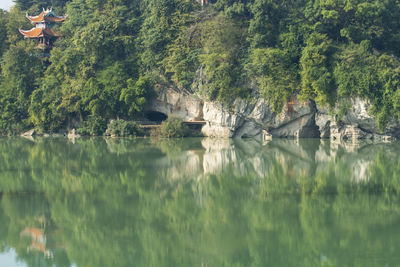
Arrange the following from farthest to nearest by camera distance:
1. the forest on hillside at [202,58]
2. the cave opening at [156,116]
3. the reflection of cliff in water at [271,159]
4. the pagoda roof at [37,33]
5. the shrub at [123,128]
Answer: the pagoda roof at [37,33] → the cave opening at [156,116] → the shrub at [123,128] → the forest on hillside at [202,58] → the reflection of cliff in water at [271,159]

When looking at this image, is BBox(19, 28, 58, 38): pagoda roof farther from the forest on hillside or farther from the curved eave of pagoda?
the curved eave of pagoda

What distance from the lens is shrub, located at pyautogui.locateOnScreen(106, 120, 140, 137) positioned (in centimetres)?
2677

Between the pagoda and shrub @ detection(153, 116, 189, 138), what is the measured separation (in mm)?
11602

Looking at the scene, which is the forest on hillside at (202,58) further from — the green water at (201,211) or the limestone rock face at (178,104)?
the green water at (201,211)

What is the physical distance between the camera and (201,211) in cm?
954

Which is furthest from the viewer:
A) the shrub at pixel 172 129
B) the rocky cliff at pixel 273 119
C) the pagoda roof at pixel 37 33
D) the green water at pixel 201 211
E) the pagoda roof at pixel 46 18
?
the pagoda roof at pixel 46 18

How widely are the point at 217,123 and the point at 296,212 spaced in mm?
16784

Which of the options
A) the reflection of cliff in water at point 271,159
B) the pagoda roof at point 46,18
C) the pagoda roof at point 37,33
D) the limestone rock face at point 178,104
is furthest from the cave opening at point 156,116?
the pagoda roof at point 46,18

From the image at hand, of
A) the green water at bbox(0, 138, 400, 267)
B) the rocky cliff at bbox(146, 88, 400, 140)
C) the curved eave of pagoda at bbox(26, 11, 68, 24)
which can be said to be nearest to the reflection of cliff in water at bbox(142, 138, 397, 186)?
the green water at bbox(0, 138, 400, 267)

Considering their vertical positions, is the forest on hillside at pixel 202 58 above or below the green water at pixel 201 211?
above

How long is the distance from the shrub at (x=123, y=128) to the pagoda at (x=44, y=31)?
9248 mm

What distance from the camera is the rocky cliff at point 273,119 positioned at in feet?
73.9

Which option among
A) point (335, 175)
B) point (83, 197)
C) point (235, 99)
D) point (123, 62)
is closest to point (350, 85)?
point (235, 99)

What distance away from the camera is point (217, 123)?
25844mm
